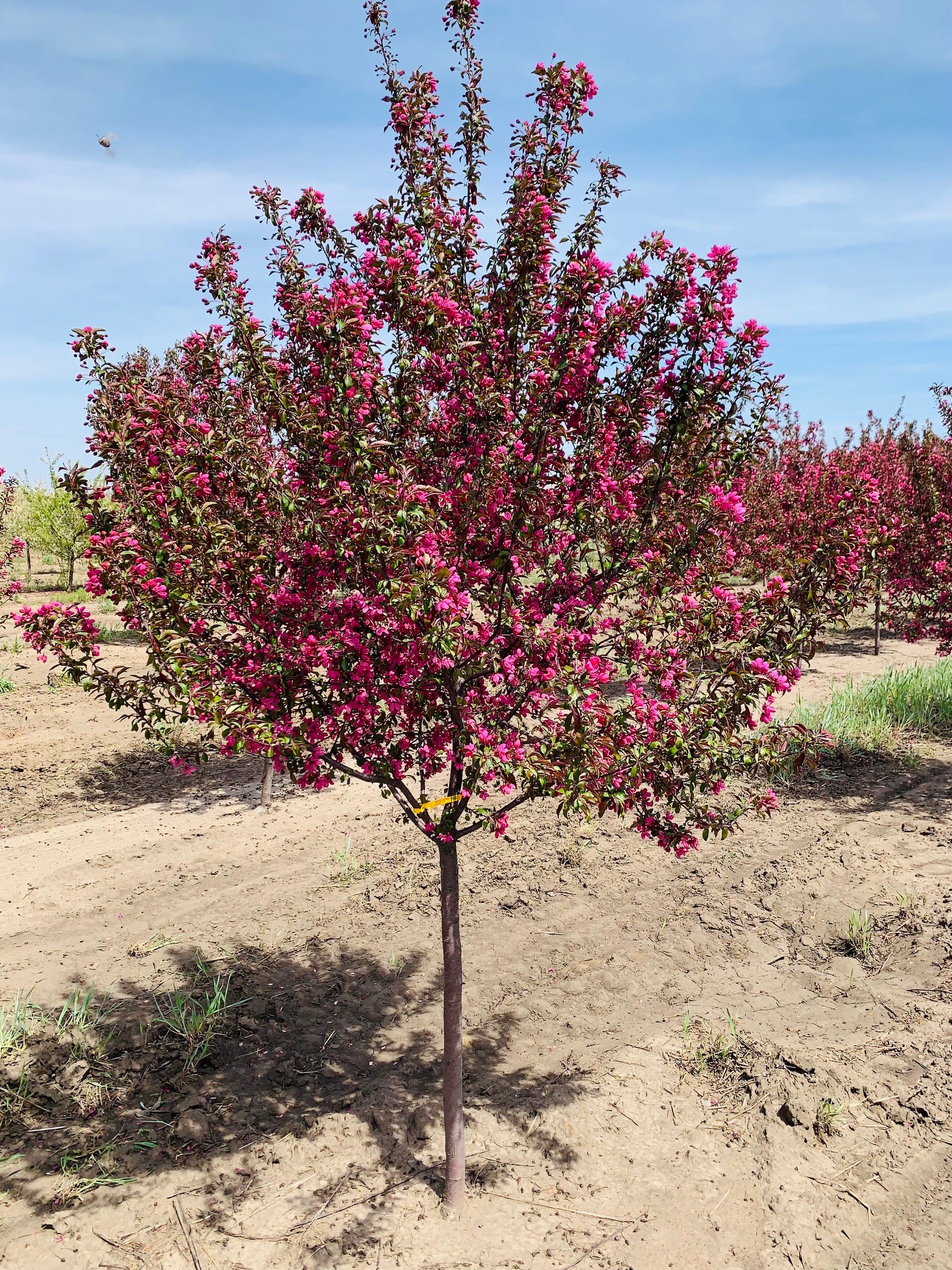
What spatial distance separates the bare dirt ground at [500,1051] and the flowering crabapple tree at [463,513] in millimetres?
1734

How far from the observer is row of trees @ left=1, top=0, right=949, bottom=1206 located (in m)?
3.14

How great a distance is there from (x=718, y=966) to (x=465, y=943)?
5.59 feet

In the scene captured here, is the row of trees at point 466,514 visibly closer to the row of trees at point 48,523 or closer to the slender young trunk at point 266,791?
the slender young trunk at point 266,791

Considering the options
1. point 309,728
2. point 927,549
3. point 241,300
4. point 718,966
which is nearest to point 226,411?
point 241,300

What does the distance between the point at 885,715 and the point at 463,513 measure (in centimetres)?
850

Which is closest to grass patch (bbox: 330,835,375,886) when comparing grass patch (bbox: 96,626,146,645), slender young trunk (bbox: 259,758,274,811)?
slender young trunk (bbox: 259,758,274,811)

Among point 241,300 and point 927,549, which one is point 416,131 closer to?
point 241,300

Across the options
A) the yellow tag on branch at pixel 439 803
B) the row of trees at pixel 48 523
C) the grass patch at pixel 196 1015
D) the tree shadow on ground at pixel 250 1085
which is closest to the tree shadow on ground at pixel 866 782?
the tree shadow on ground at pixel 250 1085

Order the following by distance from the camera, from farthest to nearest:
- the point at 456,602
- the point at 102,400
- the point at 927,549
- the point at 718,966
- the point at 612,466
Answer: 1. the point at 927,549
2. the point at 718,966
3. the point at 612,466
4. the point at 102,400
5. the point at 456,602

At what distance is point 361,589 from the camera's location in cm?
329

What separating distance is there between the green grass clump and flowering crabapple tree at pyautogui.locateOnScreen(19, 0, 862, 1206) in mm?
6251

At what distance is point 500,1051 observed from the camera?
4.88 meters

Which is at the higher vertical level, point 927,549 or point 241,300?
point 241,300

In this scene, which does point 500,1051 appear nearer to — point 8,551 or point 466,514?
point 466,514
